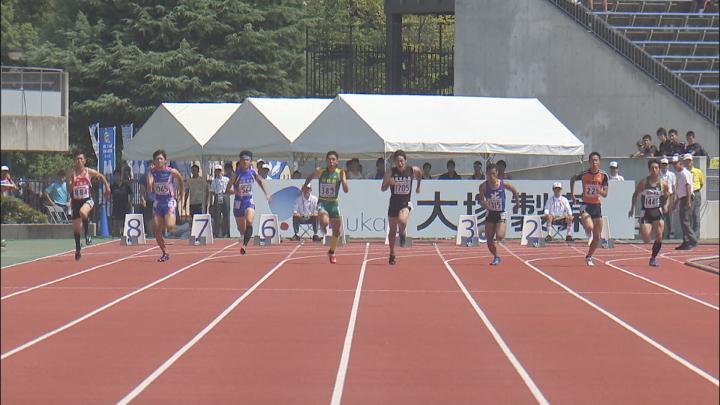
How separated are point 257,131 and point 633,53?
12194 millimetres

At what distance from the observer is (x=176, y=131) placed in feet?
94.9

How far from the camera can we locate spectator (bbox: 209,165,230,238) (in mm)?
26328

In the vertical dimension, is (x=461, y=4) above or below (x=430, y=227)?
above

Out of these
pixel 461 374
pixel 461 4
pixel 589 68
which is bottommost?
pixel 461 374

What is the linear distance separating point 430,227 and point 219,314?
14256mm

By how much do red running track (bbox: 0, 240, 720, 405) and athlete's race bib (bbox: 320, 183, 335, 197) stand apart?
1407mm

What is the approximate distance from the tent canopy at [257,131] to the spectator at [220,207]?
0.81m

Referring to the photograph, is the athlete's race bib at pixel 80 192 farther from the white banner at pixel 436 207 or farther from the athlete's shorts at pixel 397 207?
the white banner at pixel 436 207

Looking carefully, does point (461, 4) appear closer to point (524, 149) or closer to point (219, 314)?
point (524, 149)

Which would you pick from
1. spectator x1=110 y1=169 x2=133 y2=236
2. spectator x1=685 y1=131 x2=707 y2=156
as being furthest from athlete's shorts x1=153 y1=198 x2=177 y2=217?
spectator x1=685 y1=131 x2=707 y2=156

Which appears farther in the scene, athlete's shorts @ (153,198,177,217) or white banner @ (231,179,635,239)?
white banner @ (231,179,635,239)

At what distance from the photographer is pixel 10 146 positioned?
110 inches

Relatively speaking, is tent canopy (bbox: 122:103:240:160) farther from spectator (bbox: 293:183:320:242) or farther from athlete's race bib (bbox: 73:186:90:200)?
athlete's race bib (bbox: 73:186:90:200)

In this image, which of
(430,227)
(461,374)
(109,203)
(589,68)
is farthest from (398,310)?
(589,68)
